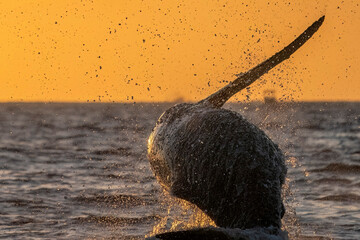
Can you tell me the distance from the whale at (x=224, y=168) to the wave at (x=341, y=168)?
505 inches

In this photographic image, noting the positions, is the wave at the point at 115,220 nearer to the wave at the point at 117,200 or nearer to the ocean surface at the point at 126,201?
the ocean surface at the point at 126,201

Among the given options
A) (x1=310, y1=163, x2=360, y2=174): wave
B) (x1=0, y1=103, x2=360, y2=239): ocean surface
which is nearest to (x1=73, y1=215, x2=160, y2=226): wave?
(x1=0, y1=103, x2=360, y2=239): ocean surface

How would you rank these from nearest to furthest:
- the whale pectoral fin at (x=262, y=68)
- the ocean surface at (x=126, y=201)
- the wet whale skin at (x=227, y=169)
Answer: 1. the wet whale skin at (x=227, y=169)
2. the whale pectoral fin at (x=262, y=68)
3. the ocean surface at (x=126, y=201)

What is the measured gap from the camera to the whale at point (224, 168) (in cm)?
685

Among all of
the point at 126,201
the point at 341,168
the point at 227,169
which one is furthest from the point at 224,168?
the point at 341,168

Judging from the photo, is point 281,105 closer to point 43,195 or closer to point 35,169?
point 43,195

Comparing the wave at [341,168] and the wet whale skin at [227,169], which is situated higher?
the wet whale skin at [227,169]

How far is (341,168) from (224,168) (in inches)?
578

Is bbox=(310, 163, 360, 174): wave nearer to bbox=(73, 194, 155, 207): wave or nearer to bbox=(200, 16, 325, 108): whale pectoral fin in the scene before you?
bbox=(73, 194, 155, 207): wave

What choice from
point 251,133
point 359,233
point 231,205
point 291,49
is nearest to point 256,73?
point 291,49

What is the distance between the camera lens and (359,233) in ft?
34.9

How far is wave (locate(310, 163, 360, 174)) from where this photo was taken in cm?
2023

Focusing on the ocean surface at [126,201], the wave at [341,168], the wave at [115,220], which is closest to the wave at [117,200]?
the ocean surface at [126,201]

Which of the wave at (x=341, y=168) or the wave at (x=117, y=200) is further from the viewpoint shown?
the wave at (x=341, y=168)
